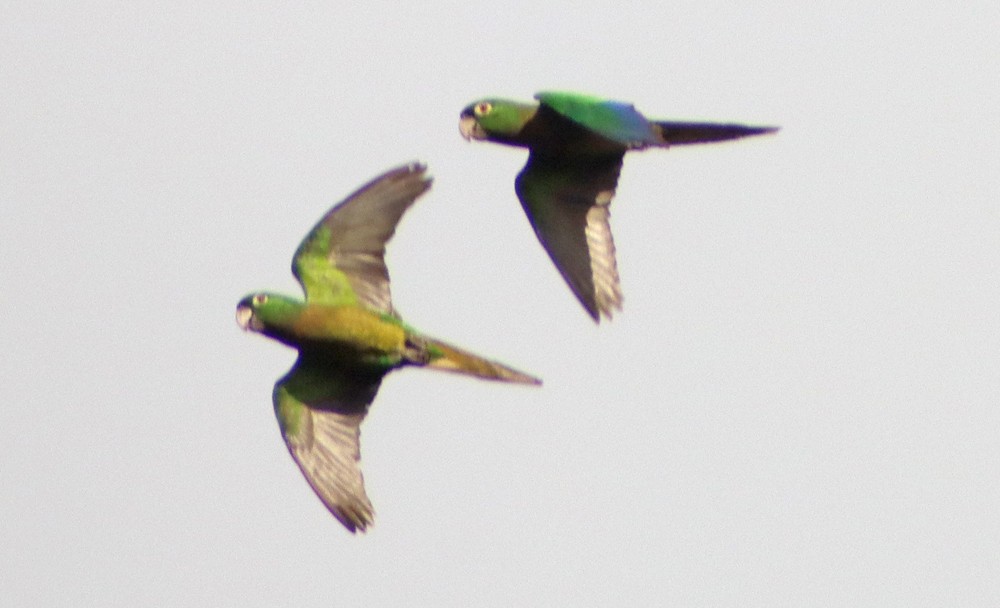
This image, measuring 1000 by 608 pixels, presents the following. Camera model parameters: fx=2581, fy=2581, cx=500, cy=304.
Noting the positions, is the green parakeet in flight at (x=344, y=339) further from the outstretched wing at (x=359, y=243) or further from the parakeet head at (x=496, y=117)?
the parakeet head at (x=496, y=117)

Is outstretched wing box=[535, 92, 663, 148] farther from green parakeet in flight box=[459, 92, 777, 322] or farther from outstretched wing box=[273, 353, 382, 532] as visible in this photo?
outstretched wing box=[273, 353, 382, 532]

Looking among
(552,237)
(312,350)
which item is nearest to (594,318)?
(552,237)

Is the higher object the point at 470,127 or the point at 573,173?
the point at 470,127

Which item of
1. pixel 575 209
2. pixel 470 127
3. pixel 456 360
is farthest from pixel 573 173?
pixel 456 360

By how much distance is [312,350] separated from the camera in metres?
17.2

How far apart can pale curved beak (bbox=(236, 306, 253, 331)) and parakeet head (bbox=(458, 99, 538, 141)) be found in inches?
82.9

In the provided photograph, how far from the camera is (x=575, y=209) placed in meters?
18.0

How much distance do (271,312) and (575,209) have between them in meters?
2.34

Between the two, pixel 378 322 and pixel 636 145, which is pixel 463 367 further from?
pixel 636 145

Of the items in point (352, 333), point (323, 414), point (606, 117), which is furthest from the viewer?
point (323, 414)

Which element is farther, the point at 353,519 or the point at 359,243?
the point at 359,243

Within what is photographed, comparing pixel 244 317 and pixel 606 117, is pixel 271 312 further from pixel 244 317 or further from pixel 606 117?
pixel 606 117

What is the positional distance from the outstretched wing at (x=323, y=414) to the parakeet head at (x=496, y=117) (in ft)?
6.30

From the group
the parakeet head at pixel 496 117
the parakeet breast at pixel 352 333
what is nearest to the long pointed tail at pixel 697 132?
the parakeet head at pixel 496 117
